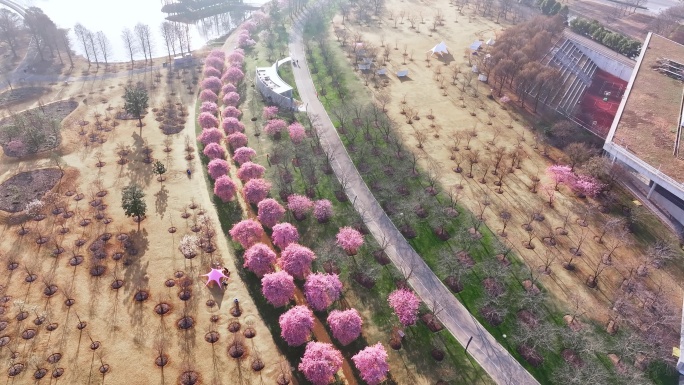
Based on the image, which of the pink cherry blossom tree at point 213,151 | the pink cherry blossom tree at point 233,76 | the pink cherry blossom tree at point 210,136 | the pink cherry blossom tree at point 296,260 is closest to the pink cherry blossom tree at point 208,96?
the pink cherry blossom tree at point 233,76

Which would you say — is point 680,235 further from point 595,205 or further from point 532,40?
point 532,40

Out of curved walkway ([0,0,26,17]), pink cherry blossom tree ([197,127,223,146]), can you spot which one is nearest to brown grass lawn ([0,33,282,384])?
pink cherry blossom tree ([197,127,223,146])

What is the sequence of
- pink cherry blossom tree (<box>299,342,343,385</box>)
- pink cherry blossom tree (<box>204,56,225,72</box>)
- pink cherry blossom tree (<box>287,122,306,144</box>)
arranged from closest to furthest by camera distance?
pink cherry blossom tree (<box>299,342,343,385</box>)
pink cherry blossom tree (<box>287,122,306,144</box>)
pink cherry blossom tree (<box>204,56,225,72</box>)

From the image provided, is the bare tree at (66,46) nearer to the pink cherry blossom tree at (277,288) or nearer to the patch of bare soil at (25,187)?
the patch of bare soil at (25,187)

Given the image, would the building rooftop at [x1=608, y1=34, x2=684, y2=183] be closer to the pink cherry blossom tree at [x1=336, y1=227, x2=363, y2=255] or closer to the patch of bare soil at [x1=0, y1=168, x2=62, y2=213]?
the pink cherry blossom tree at [x1=336, y1=227, x2=363, y2=255]

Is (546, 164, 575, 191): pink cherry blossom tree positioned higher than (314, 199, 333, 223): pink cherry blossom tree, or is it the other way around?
(546, 164, 575, 191): pink cherry blossom tree

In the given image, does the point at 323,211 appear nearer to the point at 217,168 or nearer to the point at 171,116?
the point at 217,168

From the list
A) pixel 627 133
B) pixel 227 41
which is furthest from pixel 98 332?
pixel 227 41
